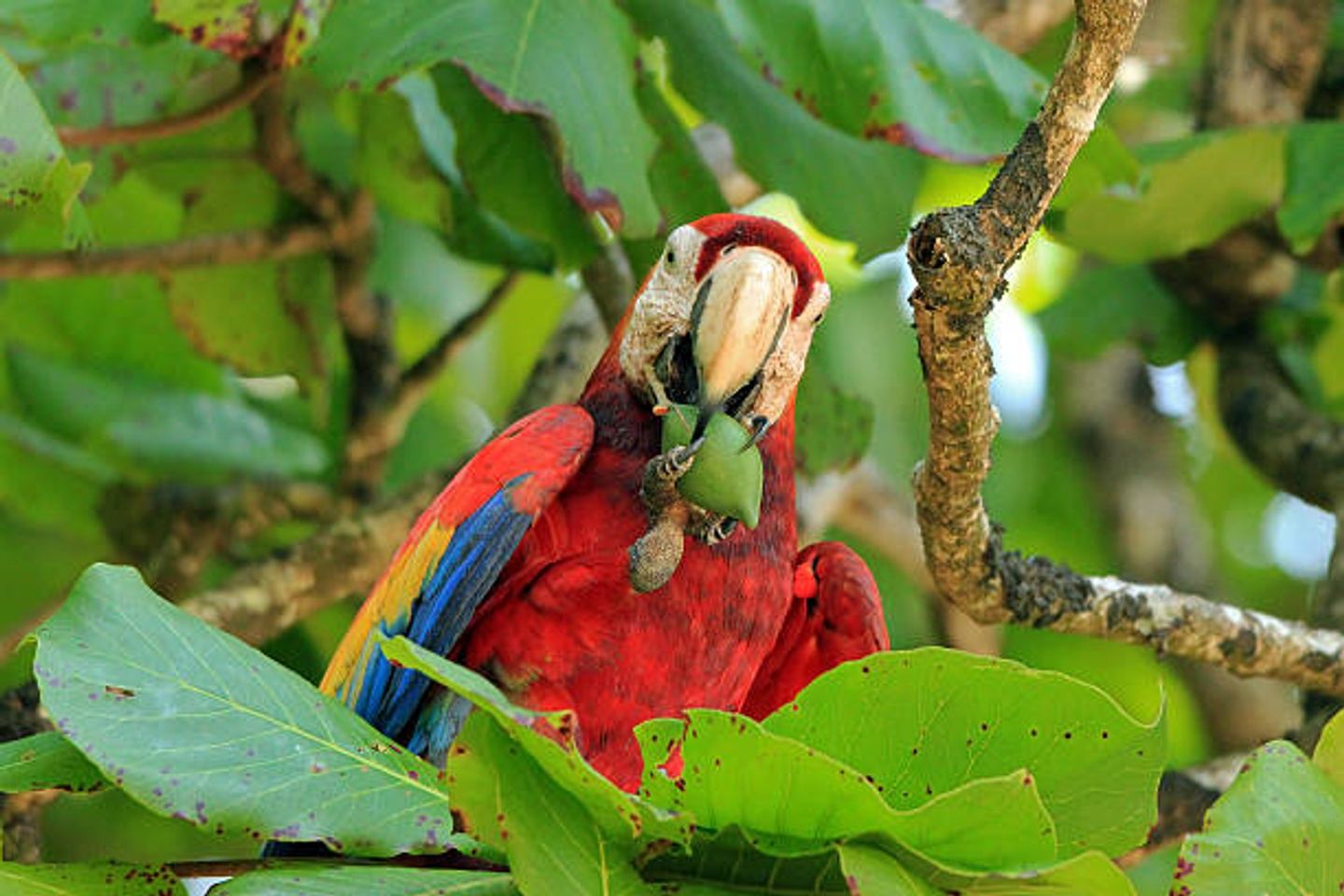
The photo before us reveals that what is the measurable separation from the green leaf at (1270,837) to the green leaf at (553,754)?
0.46 m

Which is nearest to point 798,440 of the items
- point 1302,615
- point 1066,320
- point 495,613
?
point 495,613

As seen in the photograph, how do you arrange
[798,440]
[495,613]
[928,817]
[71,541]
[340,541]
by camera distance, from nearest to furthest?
[928,817] < [495,613] < [798,440] < [340,541] < [71,541]

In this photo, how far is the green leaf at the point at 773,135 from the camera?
2.85m

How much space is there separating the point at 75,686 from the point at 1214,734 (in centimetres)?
346

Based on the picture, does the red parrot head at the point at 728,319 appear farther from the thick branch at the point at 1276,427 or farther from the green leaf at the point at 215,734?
the thick branch at the point at 1276,427

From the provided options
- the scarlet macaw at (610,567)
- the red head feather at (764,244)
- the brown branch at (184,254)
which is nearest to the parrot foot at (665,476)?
the scarlet macaw at (610,567)

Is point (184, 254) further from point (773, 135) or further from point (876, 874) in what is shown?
point (876, 874)

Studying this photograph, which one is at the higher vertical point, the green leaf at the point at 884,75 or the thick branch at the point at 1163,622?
the green leaf at the point at 884,75

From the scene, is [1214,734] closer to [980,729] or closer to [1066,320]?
[1066,320]

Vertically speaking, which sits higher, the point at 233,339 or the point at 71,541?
the point at 233,339

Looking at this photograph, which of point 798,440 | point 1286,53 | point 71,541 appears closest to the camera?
point 798,440

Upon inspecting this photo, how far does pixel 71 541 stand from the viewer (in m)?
4.44

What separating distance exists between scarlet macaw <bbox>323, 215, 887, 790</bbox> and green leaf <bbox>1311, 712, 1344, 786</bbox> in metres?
0.81

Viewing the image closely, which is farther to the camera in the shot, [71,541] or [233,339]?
[71,541]
